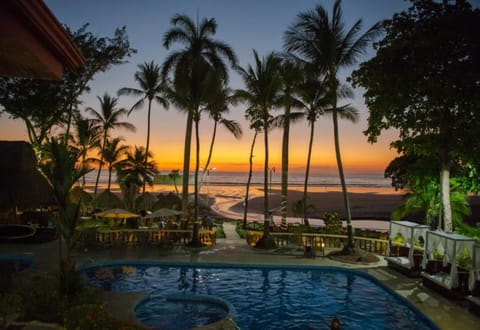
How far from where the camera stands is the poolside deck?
33.1ft

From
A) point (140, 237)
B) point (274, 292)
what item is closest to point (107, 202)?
point (140, 237)

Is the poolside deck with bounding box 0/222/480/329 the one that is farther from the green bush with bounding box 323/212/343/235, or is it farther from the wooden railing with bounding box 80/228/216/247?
the green bush with bounding box 323/212/343/235

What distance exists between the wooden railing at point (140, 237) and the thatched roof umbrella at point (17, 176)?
3.06 metres

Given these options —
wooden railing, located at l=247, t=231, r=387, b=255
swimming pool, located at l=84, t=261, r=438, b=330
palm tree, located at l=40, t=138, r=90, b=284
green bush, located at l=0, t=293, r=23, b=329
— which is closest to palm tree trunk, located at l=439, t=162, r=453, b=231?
wooden railing, located at l=247, t=231, r=387, b=255

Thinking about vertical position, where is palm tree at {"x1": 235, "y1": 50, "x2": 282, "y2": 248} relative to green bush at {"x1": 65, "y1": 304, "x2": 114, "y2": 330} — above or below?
above

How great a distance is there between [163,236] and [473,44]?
1611 centimetres

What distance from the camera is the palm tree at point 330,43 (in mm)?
16812

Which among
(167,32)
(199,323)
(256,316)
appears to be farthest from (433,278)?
(167,32)

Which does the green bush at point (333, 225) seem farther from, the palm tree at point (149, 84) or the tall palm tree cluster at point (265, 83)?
the palm tree at point (149, 84)

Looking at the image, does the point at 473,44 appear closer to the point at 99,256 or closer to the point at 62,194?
the point at 62,194

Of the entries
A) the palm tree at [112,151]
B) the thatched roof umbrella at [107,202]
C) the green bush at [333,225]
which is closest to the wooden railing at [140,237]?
the green bush at [333,225]

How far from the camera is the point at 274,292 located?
1265 centimetres

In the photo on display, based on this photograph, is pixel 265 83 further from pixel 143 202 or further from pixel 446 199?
pixel 143 202

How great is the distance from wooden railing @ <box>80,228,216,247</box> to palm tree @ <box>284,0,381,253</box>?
8.33 m
